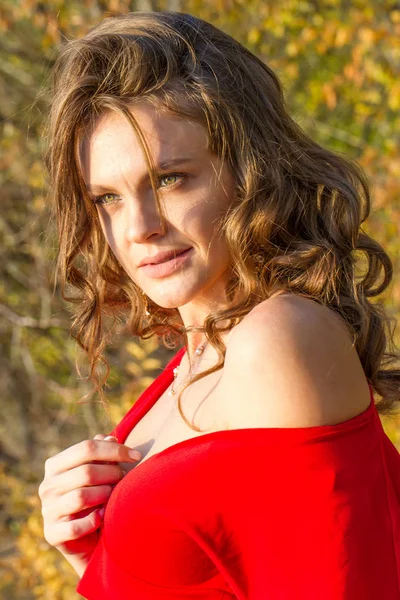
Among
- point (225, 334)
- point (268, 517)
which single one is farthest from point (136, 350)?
point (268, 517)

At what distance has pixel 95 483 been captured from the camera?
183 centimetres

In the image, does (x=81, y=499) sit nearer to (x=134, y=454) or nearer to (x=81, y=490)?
(x=81, y=490)

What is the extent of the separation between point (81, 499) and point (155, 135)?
752mm

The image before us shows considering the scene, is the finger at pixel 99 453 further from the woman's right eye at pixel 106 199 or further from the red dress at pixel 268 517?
the woman's right eye at pixel 106 199

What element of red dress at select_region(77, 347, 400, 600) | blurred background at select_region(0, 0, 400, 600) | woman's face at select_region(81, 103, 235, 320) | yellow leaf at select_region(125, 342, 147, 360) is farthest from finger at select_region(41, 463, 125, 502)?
yellow leaf at select_region(125, 342, 147, 360)

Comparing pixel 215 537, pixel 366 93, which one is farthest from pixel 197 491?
pixel 366 93

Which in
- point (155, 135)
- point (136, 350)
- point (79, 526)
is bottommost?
point (136, 350)

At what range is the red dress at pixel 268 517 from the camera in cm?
141

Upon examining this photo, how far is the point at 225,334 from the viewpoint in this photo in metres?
1.75

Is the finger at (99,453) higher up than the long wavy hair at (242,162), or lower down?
lower down

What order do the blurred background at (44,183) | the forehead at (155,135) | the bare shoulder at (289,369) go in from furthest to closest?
the blurred background at (44,183)
the forehead at (155,135)
the bare shoulder at (289,369)

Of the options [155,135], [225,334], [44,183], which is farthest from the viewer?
[44,183]

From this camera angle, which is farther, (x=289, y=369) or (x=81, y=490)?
(x=81, y=490)

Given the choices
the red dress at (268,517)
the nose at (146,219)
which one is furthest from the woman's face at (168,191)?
the red dress at (268,517)
